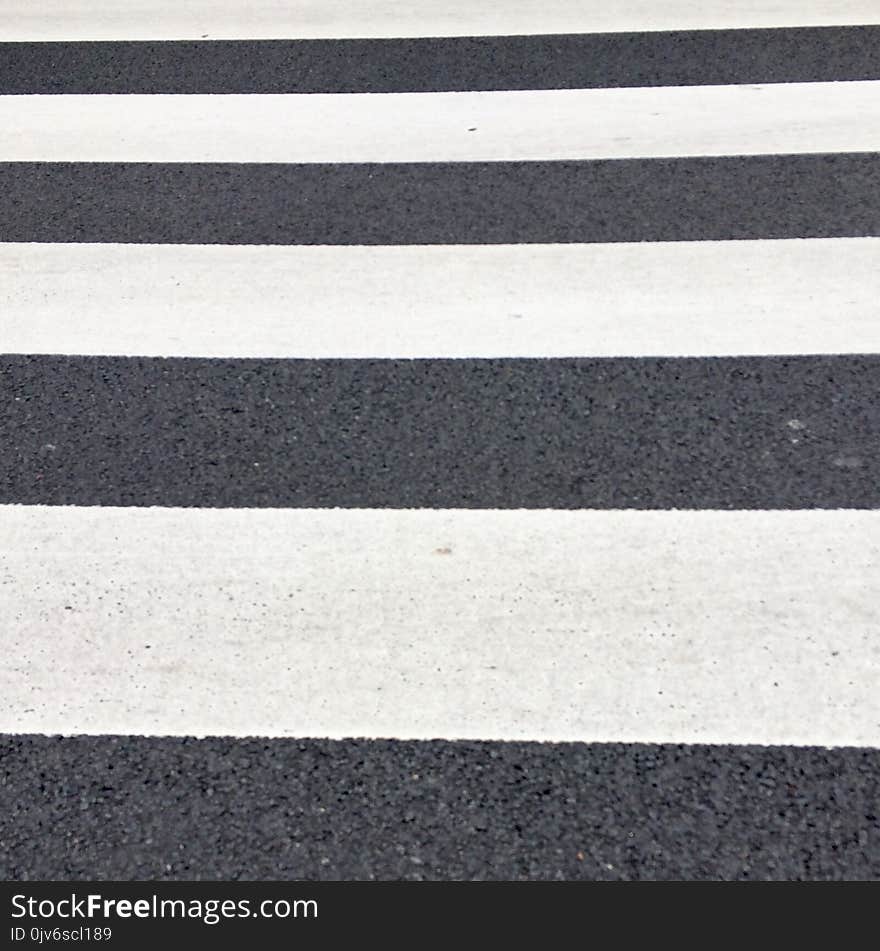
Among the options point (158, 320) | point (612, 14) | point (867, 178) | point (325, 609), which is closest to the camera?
point (325, 609)

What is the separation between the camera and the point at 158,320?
437cm

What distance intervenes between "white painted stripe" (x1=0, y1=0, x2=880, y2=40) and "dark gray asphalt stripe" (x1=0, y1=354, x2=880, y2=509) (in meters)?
3.19

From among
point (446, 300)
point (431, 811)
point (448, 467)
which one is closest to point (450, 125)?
point (446, 300)

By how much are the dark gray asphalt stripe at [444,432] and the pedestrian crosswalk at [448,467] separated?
0.01 m

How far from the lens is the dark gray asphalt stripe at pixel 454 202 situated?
4.83 m

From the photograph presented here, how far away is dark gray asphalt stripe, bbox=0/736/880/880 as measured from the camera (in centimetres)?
256

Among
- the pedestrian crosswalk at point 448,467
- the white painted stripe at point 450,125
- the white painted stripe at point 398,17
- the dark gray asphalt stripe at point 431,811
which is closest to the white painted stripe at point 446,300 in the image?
the pedestrian crosswalk at point 448,467

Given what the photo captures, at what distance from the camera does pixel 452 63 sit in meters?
6.33

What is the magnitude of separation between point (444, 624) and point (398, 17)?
182 inches

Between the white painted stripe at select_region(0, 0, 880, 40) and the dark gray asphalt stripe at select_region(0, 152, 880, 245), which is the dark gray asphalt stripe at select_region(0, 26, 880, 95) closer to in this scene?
the white painted stripe at select_region(0, 0, 880, 40)

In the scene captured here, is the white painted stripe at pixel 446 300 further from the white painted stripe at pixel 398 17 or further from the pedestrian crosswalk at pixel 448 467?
the white painted stripe at pixel 398 17
